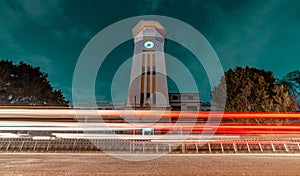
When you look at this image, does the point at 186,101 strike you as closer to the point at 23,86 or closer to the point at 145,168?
the point at 23,86

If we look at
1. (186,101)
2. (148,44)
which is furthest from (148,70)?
(186,101)

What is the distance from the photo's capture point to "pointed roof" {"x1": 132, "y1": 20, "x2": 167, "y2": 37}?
26250 mm

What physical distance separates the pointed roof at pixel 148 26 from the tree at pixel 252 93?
10234mm

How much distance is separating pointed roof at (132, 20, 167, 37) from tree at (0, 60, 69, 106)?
38.6ft

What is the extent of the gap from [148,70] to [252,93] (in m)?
11.1

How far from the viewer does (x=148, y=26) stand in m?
26.3

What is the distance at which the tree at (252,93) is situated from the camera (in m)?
16.2

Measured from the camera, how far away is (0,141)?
33.2 feet

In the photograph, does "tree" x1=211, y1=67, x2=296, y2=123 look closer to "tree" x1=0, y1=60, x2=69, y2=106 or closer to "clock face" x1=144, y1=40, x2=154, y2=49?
"clock face" x1=144, y1=40, x2=154, y2=49

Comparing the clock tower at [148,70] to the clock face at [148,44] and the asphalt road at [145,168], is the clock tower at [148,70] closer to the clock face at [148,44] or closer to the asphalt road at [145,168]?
the clock face at [148,44]

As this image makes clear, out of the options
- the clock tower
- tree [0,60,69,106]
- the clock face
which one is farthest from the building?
tree [0,60,69,106]

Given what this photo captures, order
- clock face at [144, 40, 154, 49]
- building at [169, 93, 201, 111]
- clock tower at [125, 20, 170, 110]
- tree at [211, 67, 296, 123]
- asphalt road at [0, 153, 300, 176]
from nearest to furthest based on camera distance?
asphalt road at [0, 153, 300, 176], tree at [211, 67, 296, 123], clock tower at [125, 20, 170, 110], clock face at [144, 40, 154, 49], building at [169, 93, 201, 111]

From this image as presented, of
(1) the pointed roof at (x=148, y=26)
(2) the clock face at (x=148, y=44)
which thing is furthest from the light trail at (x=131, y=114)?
(1) the pointed roof at (x=148, y=26)

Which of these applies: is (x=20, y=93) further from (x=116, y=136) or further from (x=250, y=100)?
(x=250, y=100)
